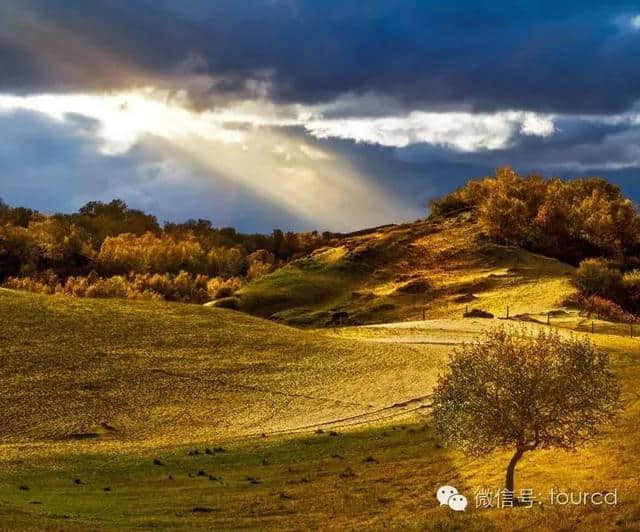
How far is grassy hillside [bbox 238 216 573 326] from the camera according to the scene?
4395 inches

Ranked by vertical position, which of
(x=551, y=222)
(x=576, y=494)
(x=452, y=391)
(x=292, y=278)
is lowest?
(x=576, y=494)

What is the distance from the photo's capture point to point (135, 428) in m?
52.8

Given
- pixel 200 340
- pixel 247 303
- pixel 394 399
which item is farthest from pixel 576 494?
pixel 247 303

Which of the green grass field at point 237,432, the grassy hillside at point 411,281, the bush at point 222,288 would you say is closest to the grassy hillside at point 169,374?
the green grass field at point 237,432

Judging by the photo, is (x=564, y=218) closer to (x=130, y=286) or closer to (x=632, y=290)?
(x=632, y=290)

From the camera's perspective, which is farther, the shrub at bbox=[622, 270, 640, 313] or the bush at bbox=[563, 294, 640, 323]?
the shrub at bbox=[622, 270, 640, 313]

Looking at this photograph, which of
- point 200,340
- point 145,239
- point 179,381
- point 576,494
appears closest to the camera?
point 576,494

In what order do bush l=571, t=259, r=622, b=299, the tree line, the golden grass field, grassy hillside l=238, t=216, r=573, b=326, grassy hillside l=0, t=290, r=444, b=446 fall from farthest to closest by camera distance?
1. the tree line
2. grassy hillside l=238, t=216, r=573, b=326
3. bush l=571, t=259, r=622, b=299
4. grassy hillside l=0, t=290, r=444, b=446
5. the golden grass field

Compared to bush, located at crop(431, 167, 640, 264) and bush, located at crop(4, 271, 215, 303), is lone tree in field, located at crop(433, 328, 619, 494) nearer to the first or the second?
bush, located at crop(4, 271, 215, 303)

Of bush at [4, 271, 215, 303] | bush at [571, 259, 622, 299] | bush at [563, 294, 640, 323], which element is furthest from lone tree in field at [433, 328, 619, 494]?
bush at [4, 271, 215, 303]

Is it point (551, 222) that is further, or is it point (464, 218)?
point (464, 218)

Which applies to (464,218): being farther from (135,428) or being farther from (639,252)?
(135,428)

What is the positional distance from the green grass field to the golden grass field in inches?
6.2

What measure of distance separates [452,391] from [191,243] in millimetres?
161843
